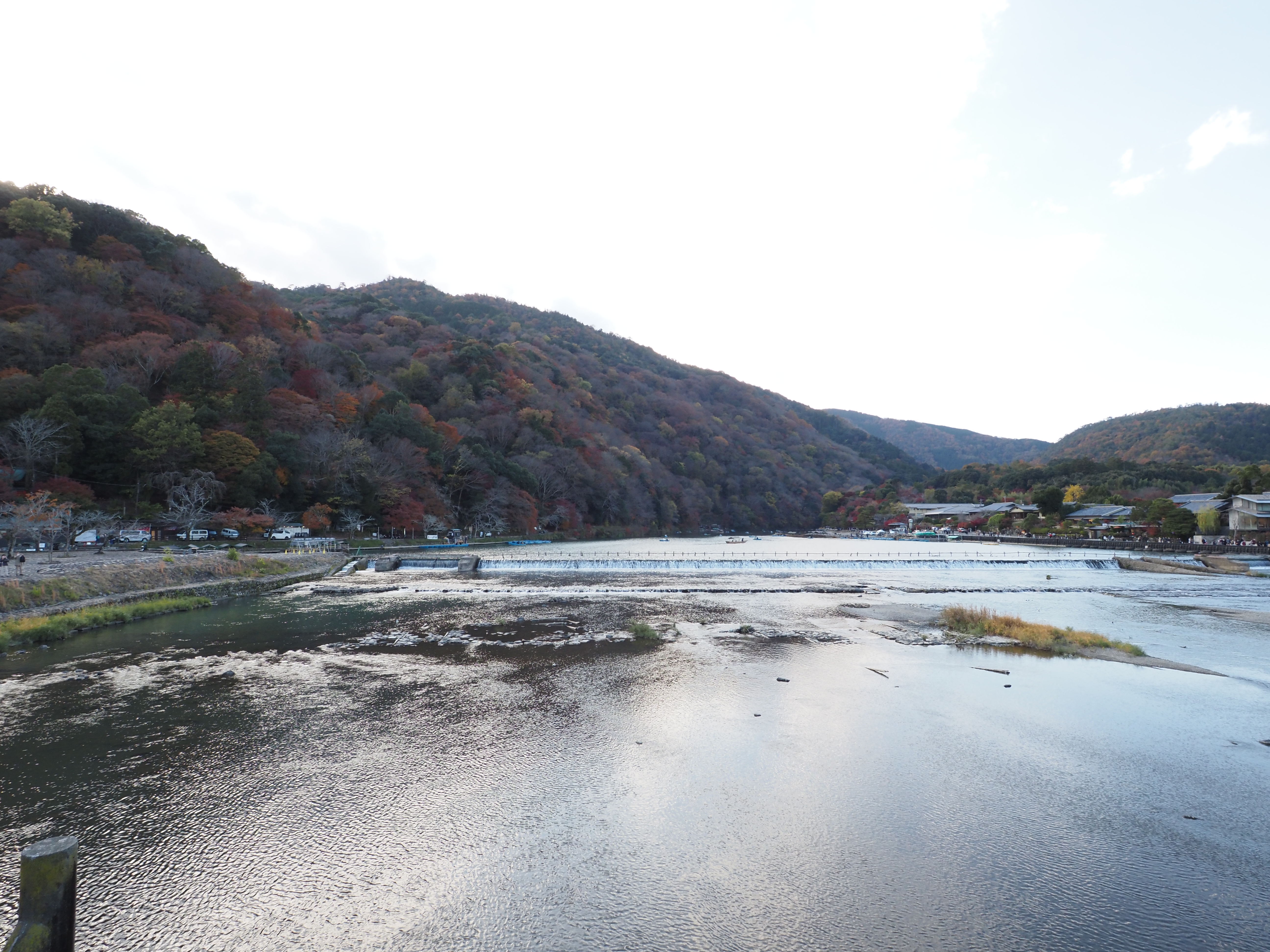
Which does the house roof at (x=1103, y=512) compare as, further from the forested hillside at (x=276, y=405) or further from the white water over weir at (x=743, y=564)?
the forested hillside at (x=276, y=405)

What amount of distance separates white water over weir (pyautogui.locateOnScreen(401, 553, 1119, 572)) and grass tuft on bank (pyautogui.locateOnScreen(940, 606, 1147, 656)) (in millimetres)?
17152

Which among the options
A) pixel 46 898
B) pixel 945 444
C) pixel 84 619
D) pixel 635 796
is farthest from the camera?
pixel 945 444

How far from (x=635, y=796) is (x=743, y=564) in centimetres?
3140

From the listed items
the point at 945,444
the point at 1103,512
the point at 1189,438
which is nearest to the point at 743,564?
the point at 1103,512

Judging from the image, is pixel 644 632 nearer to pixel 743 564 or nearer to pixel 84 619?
pixel 84 619

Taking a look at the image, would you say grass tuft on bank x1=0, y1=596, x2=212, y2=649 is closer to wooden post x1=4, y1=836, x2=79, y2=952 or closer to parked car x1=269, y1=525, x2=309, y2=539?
wooden post x1=4, y1=836, x2=79, y2=952

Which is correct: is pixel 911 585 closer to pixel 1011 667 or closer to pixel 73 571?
pixel 1011 667

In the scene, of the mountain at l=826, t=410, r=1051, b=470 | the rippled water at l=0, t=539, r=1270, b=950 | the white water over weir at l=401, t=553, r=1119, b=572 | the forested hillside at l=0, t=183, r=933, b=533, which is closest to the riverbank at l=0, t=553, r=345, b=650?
the rippled water at l=0, t=539, r=1270, b=950

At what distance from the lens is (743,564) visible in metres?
37.0

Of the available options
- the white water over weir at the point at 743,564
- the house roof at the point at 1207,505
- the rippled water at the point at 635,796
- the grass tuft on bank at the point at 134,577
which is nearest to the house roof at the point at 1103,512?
the house roof at the point at 1207,505

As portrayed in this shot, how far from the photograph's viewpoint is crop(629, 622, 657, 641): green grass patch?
47.3 ft

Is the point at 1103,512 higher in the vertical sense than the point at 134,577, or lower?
higher

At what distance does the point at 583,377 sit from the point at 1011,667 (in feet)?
276

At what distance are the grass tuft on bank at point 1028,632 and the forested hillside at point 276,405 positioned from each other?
113ft
